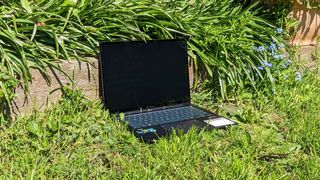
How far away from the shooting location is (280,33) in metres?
4.40

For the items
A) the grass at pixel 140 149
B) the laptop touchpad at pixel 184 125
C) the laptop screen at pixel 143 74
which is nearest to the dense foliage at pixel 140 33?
the laptop screen at pixel 143 74

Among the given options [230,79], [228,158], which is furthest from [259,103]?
[228,158]

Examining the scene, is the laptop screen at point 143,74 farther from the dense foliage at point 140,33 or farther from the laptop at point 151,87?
the dense foliage at point 140,33

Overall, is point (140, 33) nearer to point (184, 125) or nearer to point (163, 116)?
point (163, 116)

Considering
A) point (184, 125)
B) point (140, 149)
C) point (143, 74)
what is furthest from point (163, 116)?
point (140, 149)

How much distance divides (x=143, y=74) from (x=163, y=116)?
334 mm

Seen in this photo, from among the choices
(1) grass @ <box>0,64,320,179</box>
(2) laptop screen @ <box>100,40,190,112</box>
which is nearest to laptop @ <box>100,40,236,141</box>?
(2) laptop screen @ <box>100,40,190,112</box>

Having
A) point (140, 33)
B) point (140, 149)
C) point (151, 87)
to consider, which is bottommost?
point (140, 149)

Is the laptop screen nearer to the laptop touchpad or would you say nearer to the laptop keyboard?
the laptop keyboard

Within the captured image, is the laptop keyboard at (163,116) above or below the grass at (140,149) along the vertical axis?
above

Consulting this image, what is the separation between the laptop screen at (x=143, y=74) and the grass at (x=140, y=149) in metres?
0.18

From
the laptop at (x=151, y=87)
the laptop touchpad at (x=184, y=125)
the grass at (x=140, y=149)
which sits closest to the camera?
the grass at (x=140, y=149)

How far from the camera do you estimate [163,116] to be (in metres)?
3.37

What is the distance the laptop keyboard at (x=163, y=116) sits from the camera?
3.22 metres
